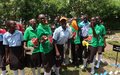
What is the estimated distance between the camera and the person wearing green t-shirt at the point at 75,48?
10704mm

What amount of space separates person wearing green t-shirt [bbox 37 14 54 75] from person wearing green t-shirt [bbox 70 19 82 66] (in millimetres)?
1965

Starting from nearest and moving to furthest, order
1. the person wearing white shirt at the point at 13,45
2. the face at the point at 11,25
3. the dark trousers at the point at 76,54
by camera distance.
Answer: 1. the face at the point at 11,25
2. the person wearing white shirt at the point at 13,45
3. the dark trousers at the point at 76,54

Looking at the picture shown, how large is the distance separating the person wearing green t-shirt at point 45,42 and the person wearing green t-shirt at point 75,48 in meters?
1.96

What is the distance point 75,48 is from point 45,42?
8.48ft

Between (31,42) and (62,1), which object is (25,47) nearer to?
(31,42)

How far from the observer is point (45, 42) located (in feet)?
28.1

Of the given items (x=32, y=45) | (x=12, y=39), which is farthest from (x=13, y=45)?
(x=32, y=45)

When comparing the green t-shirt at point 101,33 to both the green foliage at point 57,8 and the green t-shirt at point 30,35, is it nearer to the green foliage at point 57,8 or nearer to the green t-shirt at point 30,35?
the green t-shirt at point 30,35

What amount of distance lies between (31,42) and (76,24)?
92.6 inches

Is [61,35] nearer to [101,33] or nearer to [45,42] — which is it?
[45,42]

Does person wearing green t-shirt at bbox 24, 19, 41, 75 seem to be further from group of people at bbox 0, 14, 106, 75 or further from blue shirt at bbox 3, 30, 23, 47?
blue shirt at bbox 3, 30, 23, 47

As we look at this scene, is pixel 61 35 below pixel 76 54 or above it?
above

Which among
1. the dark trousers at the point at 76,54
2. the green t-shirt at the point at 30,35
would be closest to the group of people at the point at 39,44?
the green t-shirt at the point at 30,35

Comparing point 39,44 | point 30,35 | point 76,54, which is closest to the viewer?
point 39,44
